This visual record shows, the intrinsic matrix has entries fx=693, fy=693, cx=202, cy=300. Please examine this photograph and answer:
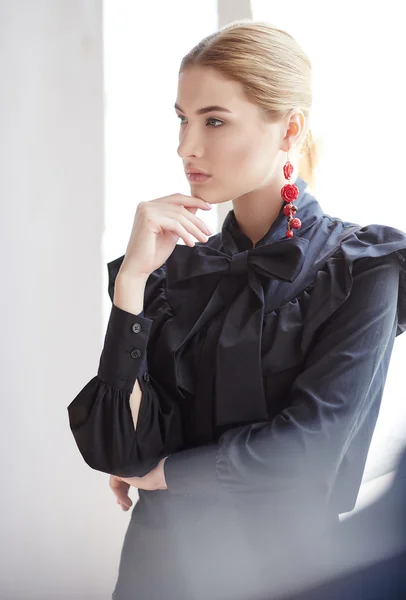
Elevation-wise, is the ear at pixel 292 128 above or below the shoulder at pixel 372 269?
above

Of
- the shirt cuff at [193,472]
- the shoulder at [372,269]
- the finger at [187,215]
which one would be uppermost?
the finger at [187,215]

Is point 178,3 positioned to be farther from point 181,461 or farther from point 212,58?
point 181,461

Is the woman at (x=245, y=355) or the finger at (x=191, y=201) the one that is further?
the finger at (x=191, y=201)

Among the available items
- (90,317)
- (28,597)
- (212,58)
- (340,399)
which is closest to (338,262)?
(340,399)

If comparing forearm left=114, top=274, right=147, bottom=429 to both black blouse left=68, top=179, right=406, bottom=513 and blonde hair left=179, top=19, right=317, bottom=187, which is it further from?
blonde hair left=179, top=19, right=317, bottom=187

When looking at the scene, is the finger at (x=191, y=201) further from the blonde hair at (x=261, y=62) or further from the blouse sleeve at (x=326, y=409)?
the blouse sleeve at (x=326, y=409)

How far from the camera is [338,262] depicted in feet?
3.41

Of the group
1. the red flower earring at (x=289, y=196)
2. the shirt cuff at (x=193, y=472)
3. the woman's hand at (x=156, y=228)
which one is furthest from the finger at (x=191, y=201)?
the shirt cuff at (x=193, y=472)

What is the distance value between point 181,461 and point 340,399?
0.27 metres

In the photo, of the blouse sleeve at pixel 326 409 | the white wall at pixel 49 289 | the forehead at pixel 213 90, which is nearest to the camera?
the blouse sleeve at pixel 326 409

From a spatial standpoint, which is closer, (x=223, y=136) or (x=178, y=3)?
(x=223, y=136)

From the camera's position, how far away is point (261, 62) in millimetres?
1063

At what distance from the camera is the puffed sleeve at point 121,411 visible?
1.07m

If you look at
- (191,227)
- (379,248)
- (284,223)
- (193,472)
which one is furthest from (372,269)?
(193,472)
